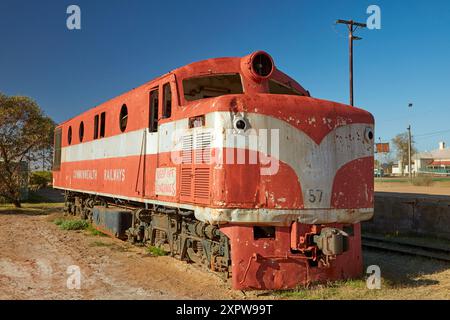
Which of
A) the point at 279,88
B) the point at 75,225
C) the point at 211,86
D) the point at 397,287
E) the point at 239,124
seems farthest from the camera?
the point at 75,225

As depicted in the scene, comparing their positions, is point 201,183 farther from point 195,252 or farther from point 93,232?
point 93,232

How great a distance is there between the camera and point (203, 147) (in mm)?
6438

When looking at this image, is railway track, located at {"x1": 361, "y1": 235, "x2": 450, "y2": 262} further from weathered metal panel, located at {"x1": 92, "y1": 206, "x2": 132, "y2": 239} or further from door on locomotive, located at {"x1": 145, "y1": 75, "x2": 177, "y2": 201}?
weathered metal panel, located at {"x1": 92, "y1": 206, "x2": 132, "y2": 239}

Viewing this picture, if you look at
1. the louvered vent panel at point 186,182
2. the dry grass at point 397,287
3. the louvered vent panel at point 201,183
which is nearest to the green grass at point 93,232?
the louvered vent panel at point 186,182

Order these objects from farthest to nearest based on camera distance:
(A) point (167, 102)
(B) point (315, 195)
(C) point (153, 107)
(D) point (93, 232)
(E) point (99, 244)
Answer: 1. (D) point (93, 232)
2. (E) point (99, 244)
3. (C) point (153, 107)
4. (A) point (167, 102)
5. (B) point (315, 195)

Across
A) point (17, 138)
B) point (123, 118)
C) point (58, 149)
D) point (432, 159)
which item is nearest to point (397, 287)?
point (123, 118)

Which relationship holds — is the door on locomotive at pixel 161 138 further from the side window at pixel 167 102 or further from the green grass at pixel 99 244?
the green grass at pixel 99 244

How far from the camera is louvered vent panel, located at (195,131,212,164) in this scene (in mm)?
6309

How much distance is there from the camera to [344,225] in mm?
6852

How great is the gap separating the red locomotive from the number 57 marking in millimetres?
15

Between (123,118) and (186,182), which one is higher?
(123,118)

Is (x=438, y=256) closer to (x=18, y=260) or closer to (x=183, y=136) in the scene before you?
(x=183, y=136)

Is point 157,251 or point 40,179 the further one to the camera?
point 40,179

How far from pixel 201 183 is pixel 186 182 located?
0.51m
